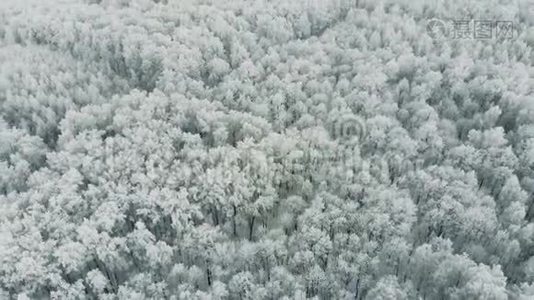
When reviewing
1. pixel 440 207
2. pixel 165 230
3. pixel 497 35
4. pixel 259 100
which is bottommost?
pixel 165 230

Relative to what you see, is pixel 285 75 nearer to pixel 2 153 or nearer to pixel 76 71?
pixel 76 71

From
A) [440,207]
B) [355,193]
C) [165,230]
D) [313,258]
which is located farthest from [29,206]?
[440,207]

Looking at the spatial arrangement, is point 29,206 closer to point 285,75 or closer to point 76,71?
point 76,71

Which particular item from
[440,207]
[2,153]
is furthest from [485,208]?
[2,153]

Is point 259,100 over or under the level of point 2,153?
over

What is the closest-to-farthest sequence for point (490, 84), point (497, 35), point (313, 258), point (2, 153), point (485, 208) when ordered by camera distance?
1. point (313, 258)
2. point (485, 208)
3. point (2, 153)
4. point (490, 84)
5. point (497, 35)

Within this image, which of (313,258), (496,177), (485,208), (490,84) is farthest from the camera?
(490,84)

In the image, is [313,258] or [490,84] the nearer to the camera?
[313,258]
